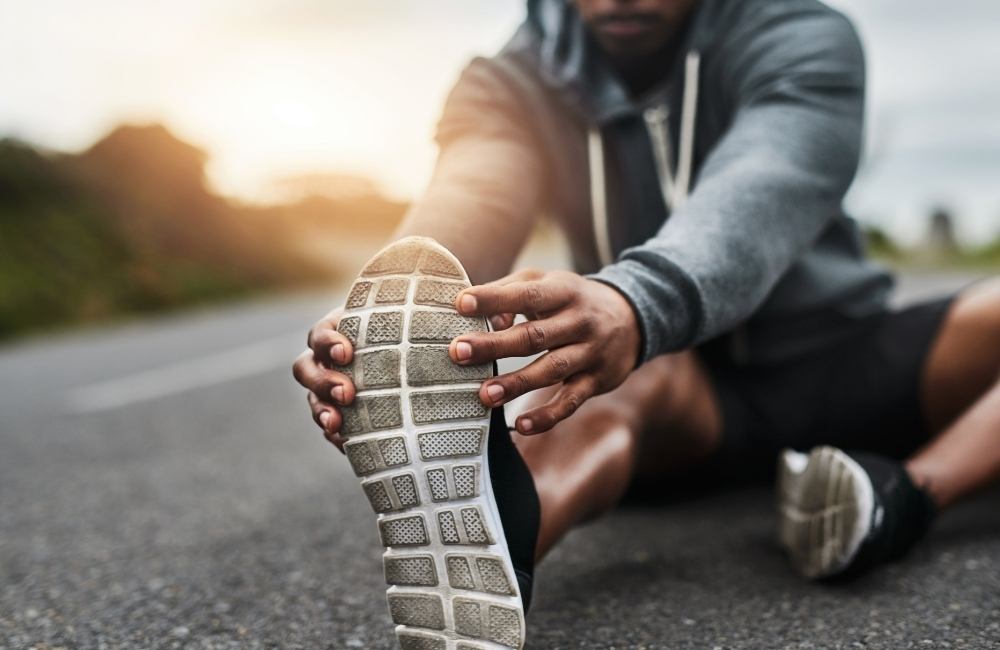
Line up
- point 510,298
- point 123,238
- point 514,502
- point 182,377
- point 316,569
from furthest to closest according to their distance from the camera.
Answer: point 123,238
point 182,377
point 316,569
point 514,502
point 510,298

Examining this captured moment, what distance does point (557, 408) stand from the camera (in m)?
1.04

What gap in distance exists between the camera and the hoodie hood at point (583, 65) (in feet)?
5.35

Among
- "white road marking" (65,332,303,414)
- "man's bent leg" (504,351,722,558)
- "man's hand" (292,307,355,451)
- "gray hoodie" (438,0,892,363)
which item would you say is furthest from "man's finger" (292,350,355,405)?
"white road marking" (65,332,303,414)

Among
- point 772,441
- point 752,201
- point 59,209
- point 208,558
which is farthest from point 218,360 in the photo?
point 59,209

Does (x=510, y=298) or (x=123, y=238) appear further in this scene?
(x=123, y=238)

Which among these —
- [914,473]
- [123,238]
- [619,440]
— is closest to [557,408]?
[619,440]

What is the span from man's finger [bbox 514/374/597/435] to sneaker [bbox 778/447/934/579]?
50 centimetres

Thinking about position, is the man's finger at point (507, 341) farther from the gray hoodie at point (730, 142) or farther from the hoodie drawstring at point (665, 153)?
the hoodie drawstring at point (665, 153)

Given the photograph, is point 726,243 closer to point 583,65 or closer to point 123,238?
point 583,65

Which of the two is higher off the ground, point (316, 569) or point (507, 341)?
point (507, 341)

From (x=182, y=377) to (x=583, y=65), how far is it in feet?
11.2

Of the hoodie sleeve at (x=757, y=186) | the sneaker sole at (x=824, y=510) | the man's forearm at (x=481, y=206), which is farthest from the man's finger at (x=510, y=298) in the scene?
the sneaker sole at (x=824, y=510)

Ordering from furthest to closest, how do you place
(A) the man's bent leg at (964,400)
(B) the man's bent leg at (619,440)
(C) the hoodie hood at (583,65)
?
(C) the hoodie hood at (583,65)
(A) the man's bent leg at (964,400)
(B) the man's bent leg at (619,440)

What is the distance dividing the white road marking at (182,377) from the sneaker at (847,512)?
296 cm
